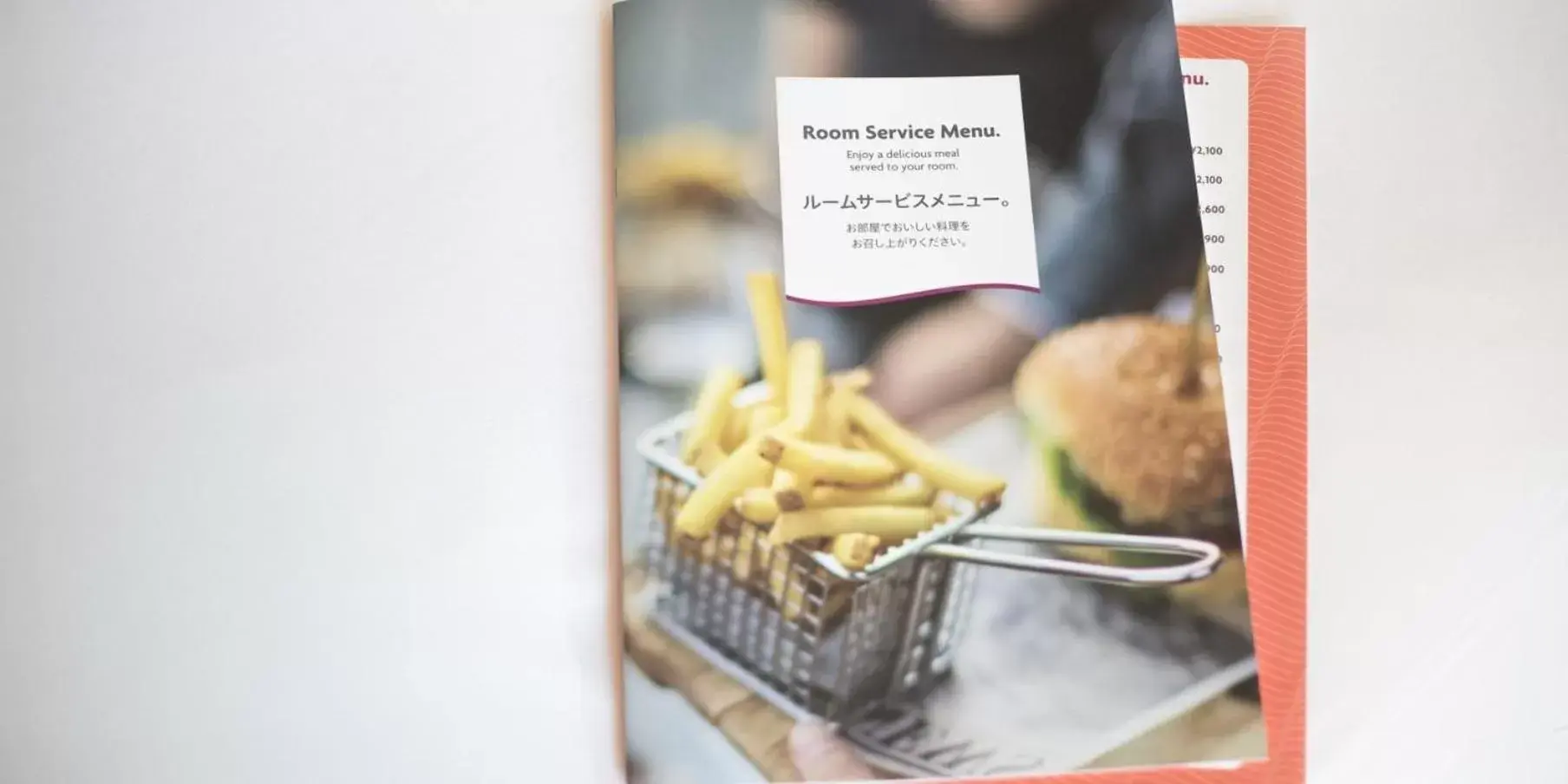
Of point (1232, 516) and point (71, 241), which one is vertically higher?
point (71, 241)

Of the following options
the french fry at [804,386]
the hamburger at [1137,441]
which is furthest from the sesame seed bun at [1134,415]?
the french fry at [804,386]

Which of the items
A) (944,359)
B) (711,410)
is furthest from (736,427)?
(944,359)

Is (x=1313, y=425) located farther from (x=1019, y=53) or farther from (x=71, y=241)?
(x=71, y=241)

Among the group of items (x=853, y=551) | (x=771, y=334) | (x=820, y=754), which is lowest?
(x=820, y=754)

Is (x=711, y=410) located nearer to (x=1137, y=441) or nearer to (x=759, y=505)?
(x=759, y=505)

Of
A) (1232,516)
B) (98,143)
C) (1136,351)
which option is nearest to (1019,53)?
(1136,351)

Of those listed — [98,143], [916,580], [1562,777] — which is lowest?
[1562,777]

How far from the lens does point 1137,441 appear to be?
55 cm

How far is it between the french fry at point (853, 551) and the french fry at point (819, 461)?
28mm

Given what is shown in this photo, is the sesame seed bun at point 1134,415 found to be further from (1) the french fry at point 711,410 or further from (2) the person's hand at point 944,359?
(1) the french fry at point 711,410

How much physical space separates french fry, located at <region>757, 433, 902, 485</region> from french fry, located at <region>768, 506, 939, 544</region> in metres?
0.02

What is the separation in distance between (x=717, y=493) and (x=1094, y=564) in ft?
0.66

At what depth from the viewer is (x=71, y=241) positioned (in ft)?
1.79

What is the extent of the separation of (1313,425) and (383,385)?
509 millimetres
